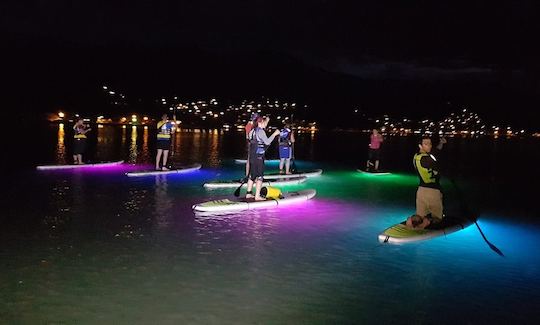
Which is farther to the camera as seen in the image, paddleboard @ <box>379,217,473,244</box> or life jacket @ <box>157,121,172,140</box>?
life jacket @ <box>157,121,172,140</box>

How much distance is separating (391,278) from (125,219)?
6.40m

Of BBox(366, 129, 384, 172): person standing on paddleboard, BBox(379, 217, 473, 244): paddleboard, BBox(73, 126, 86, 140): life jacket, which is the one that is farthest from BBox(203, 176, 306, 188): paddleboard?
BBox(73, 126, 86, 140): life jacket

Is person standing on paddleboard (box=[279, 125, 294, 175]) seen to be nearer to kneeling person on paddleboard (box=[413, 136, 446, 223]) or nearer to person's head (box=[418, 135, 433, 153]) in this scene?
kneeling person on paddleboard (box=[413, 136, 446, 223])

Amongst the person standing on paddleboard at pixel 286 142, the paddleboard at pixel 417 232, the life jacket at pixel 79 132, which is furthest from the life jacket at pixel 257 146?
the life jacket at pixel 79 132

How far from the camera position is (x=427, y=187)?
10.8m

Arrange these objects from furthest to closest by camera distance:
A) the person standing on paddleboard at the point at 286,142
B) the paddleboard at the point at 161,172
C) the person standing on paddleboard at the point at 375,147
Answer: the person standing on paddleboard at the point at 375,147, the person standing on paddleboard at the point at 286,142, the paddleboard at the point at 161,172

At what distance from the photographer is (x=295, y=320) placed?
6152mm

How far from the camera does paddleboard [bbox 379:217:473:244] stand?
10.1 meters

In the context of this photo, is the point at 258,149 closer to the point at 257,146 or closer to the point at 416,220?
the point at 257,146

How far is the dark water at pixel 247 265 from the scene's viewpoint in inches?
254

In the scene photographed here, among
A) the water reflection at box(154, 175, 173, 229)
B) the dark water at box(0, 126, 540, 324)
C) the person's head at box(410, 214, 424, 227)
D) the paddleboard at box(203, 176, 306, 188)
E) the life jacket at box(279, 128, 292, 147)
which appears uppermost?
the life jacket at box(279, 128, 292, 147)

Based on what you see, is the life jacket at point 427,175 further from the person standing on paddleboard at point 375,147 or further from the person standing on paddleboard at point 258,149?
the person standing on paddleboard at point 375,147

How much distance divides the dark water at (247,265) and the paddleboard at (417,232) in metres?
0.20

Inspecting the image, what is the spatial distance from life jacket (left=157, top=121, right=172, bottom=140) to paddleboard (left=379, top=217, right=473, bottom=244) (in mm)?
12567
